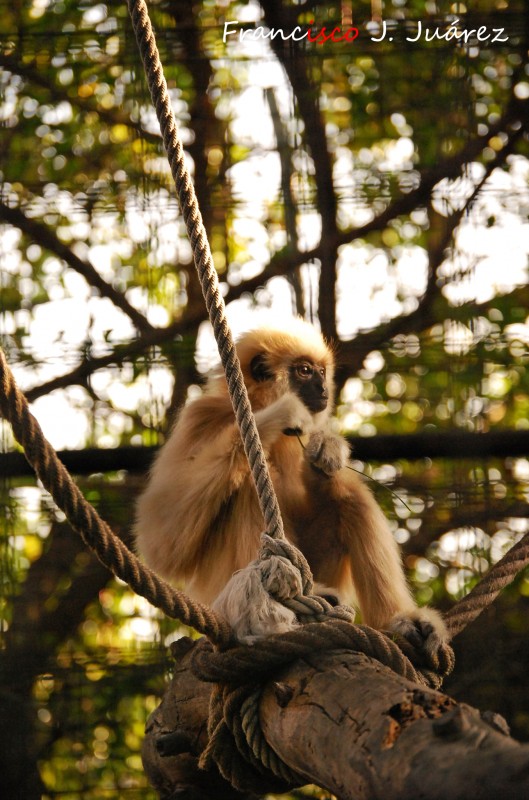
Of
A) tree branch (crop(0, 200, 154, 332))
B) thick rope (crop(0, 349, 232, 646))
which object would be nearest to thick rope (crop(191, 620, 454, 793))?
thick rope (crop(0, 349, 232, 646))

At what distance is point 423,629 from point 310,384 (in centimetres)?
148

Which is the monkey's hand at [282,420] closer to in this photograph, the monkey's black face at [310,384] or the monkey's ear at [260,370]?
the monkey's black face at [310,384]

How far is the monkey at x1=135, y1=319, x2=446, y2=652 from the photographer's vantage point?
367 cm

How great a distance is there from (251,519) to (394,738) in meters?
1.95

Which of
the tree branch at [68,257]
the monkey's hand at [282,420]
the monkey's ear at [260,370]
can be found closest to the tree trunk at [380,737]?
the monkey's hand at [282,420]

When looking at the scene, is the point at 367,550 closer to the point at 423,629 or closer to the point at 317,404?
the point at 423,629

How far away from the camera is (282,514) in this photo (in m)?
3.89

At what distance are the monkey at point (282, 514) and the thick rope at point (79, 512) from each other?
4.42 feet

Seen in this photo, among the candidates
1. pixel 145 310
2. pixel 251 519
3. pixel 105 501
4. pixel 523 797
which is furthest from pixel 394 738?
pixel 145 310

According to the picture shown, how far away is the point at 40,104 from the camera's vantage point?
261 inches

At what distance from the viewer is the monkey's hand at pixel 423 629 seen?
10.8 ft

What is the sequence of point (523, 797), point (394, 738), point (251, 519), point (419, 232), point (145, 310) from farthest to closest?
point (419, 232), point (145, 310), point (251, 519), point (394, 738), point (523, 797)

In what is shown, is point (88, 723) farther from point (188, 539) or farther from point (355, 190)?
point (355, 190)

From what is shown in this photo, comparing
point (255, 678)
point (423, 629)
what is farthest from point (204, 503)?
point (255, 678)
